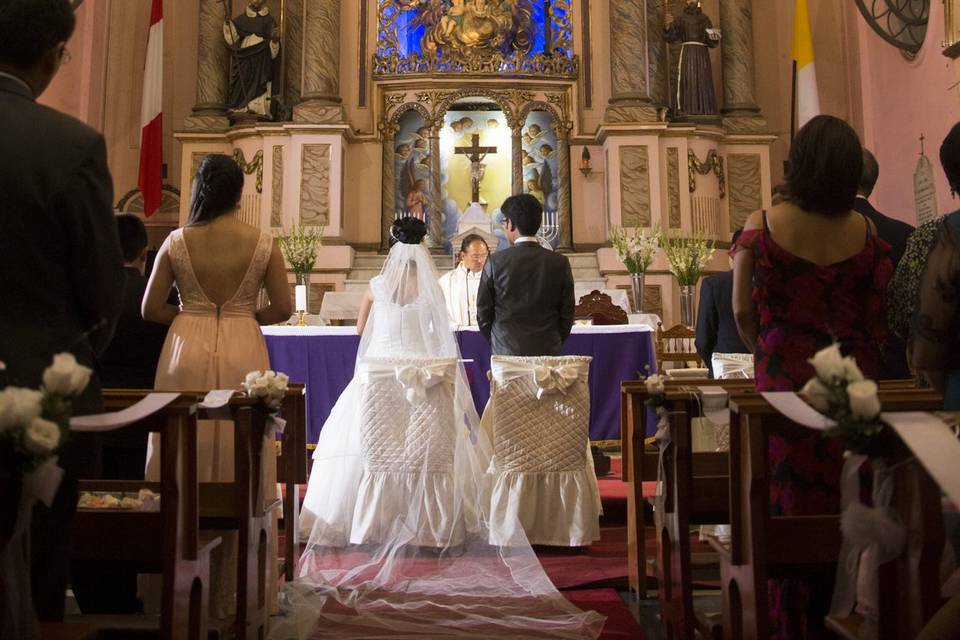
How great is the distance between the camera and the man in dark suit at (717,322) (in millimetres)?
5316

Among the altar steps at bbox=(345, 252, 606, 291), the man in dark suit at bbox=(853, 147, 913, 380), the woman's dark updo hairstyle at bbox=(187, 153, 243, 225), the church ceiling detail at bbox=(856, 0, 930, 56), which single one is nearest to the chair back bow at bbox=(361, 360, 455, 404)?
the woman's dark updo hairstyle at bbox=(187, 153, 243, 225)

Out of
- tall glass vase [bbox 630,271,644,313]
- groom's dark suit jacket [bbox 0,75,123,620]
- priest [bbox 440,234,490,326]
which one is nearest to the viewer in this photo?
groom's dark suit jacket [bbox 0,75,123,620]

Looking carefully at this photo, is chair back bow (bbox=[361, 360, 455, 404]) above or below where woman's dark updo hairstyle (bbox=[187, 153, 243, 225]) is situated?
below

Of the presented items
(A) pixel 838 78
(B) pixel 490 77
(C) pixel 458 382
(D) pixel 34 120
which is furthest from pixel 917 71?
(D) pixel 34 120

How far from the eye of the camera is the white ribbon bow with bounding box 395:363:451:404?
5422mm

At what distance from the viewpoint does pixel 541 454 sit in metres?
5.38

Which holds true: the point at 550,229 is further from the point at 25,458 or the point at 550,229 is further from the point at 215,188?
the point at 25,458

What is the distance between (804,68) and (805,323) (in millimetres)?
10884

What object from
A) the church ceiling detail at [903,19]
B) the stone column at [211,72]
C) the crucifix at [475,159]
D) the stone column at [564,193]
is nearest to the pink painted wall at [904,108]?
the church ceiling detail at [903,19]

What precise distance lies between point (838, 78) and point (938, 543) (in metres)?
12.9

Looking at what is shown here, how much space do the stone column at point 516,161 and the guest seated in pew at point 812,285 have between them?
9.95 m

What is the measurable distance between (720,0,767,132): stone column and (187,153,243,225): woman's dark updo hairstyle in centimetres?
1026

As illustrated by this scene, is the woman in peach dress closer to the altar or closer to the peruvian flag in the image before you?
the altar

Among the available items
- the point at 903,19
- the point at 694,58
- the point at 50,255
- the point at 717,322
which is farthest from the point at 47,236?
the point at 694,58
